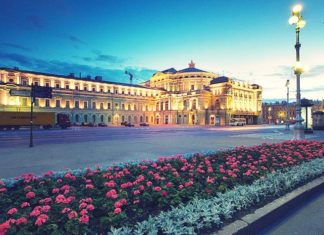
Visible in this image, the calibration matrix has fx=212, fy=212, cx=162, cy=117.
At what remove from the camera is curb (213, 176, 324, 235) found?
3.39 meters

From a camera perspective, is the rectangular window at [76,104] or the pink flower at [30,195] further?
the rectangular window at [76,104]

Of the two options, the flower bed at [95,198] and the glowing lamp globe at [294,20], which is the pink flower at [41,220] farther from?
the glowing lamp globe at [294,20]

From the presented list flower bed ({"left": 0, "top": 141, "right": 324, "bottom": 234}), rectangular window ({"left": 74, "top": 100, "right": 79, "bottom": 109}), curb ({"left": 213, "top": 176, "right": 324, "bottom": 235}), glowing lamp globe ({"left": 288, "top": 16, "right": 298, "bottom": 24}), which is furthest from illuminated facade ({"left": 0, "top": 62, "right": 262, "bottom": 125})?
curb ({"left": 213, "top": 176, "right": 324, "bottom": 235})

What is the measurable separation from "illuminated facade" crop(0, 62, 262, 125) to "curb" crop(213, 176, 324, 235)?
246 feet

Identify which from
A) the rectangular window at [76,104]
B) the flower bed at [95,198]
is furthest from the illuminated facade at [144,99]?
the flower bed at [95,198]

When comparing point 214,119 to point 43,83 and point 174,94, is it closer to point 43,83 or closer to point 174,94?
point 174,94

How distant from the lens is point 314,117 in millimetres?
37312

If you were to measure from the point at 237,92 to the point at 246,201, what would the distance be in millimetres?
94539

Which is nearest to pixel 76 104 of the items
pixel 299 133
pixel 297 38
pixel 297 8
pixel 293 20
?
pixel 297 38

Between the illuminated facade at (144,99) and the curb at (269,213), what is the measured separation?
75125 mm

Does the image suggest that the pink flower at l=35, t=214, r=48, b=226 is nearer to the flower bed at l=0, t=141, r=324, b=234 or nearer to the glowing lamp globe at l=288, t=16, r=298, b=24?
the flower bed at l=0, t=141, r=324, b=234

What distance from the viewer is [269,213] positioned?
404 cm

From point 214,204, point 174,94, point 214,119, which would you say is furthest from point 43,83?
point 214,204

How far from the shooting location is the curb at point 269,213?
3389 millimetres
